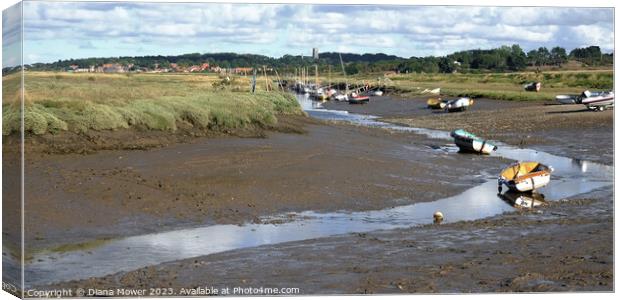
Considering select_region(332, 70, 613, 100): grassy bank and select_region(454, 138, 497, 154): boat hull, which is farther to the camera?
select_region(454, 138, 497, 154): boat hull

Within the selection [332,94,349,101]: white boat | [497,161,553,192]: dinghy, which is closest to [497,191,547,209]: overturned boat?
[497,161,553,192]: dinghy

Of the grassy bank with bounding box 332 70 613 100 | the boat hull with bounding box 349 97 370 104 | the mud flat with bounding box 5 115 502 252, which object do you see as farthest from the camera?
the boat hull with bounding box 349 97 370 104

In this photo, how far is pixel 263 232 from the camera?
14516mm

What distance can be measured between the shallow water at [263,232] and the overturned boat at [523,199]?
0.17 meters

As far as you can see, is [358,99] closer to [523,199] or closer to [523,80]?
[523,80]

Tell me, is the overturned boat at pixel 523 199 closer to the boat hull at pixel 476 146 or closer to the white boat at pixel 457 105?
the boat hull at pixel 476 146

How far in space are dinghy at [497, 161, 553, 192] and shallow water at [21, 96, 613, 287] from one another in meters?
0.32

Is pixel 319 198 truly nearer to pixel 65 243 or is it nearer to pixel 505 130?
pixel 65 243

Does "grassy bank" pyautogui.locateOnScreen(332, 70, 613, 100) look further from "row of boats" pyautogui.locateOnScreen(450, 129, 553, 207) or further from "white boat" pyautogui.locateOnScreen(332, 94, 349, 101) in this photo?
"white boat" pyautogui.locateOnScreen(332, 94, 349, 101)

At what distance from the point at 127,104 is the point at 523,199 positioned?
9.00 m

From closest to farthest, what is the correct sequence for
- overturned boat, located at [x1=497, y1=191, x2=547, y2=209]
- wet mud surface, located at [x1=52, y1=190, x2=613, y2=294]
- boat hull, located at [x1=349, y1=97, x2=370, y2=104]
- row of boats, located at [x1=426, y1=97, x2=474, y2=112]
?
1. wet mud surface, located at [x1=52, y1=190, x2=613, y2=294]
2. overturned boat, located at [x1=497, y1=191, x2=547, y2=209]
3. row of boats, located at [x1=426, y1=97, x2=474, y2=112]
4. boat hull, located at [x1=349, y1=97, x2=370, y2=104]

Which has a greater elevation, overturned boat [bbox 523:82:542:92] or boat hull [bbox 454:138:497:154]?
overturned boat [bbox 523:82:542:92]

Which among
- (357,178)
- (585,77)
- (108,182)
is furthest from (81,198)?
(585,77)

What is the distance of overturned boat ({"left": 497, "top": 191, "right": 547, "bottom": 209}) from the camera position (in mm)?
18812
